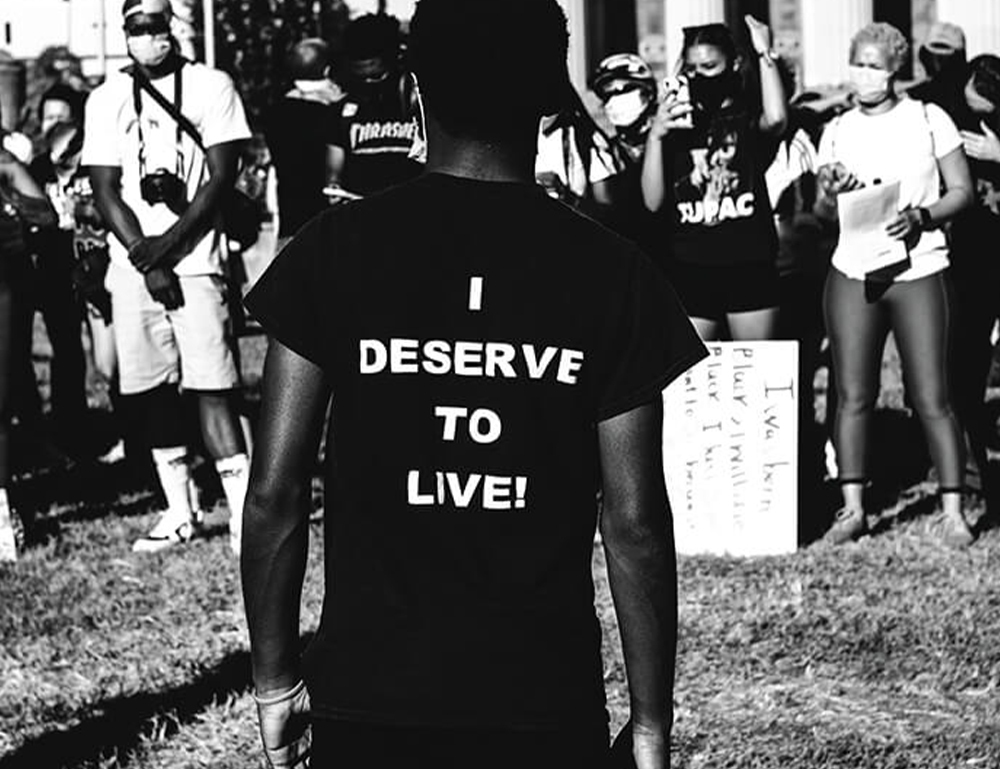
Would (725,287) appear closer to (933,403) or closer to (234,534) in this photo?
(933,403)

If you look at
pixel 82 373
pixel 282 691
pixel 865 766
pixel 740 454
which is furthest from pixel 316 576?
pixel 282 691

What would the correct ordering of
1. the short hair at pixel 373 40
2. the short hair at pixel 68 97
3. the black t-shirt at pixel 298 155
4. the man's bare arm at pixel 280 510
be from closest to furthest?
the man's bare arm at pixel 280 510 → the short hair at pixel 373 40 → the black t-shirt at pixel 298 155 → the short hair at pixel 68 97

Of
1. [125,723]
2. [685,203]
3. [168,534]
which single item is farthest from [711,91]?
[125,723]

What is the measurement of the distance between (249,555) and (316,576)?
4.54m

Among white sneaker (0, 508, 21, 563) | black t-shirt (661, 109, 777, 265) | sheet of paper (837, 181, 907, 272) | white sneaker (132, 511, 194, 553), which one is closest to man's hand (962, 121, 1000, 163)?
sheet of paper (837, 181, 907, 272)

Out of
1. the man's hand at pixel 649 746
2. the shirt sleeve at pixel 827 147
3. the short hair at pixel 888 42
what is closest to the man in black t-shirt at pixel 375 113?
the shirt sleeve at pixel 827 147

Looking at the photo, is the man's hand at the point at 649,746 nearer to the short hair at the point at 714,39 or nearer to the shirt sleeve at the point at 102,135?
the shirt sleeve at the point at 102,135

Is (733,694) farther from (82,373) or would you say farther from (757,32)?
(82,373)

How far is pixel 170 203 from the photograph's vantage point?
24.4ft

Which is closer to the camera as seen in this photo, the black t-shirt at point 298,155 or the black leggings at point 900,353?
the black leggings at point 900,353

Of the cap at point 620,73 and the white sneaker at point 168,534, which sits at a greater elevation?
the cap at point 620,73

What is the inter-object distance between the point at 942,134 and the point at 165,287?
3.10 metres

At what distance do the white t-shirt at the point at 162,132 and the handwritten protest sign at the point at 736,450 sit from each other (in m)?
2.06

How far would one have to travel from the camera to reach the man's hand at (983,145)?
27.0 feet
